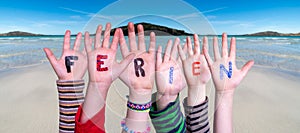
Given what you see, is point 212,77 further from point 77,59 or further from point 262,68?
point 262,68

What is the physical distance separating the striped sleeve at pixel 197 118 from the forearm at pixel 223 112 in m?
0.03

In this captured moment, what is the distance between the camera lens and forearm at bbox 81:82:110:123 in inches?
18.2

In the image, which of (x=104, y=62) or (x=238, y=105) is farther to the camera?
(x=238, y=105)

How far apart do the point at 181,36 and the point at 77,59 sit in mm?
260

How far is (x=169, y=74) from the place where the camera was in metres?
0.58

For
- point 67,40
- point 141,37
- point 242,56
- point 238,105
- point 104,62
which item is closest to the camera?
point 104,62

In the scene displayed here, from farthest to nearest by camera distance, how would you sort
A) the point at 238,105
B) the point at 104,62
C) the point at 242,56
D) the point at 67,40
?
the point at 242,56 < the point at 238,105 < the point at 67,40 < the point at 104,62

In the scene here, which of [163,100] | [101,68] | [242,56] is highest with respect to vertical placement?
[101,68]

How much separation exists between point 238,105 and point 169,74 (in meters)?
1.20

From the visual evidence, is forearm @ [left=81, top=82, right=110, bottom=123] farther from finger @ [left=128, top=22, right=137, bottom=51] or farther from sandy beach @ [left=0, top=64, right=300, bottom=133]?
sandy beach @ [left=0, top=64, right=300, bottom=133]

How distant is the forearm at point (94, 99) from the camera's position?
0.46m

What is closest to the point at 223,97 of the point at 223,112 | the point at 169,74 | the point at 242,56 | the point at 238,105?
the point at 223,112

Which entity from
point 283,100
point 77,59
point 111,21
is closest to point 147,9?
point 111,21

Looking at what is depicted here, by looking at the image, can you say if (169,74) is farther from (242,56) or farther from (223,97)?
(242,56)
